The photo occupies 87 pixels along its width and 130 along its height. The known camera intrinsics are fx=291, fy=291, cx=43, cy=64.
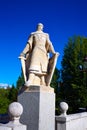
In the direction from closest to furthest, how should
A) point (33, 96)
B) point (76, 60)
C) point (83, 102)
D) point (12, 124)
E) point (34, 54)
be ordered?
point (12, 124) → point (33, 96) → point (34, 54) → point (83, 102) → point (76, 60)

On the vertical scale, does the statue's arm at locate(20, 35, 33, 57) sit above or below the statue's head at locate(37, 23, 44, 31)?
below

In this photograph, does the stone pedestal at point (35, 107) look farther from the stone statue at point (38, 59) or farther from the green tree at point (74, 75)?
the green tree at point (74, 75)

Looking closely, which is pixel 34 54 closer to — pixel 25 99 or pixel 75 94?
pixel 25 99

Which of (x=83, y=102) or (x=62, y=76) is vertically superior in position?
(x=62, y=76)

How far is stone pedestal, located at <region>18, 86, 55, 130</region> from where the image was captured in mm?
9078

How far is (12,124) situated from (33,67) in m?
3.22

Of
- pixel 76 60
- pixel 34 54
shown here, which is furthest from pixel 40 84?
pixel 76 60

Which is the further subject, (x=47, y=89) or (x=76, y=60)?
(x=76, y=60)

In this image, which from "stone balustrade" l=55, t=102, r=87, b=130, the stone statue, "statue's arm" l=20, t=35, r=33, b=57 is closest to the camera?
the stone statue

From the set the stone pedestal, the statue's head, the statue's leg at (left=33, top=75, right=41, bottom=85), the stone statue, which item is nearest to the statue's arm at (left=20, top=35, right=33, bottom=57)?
the stone statue

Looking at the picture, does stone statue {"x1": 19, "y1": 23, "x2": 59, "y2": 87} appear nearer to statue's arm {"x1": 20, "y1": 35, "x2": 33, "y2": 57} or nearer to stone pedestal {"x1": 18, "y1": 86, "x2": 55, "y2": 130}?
statue's arm {"x1": 20, "y1": 35, "x2": 33, "y2": 57}

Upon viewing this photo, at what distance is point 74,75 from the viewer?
34.1 meters

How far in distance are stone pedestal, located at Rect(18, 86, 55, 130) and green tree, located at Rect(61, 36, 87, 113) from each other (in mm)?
22397

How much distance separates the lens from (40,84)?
32.4ft
